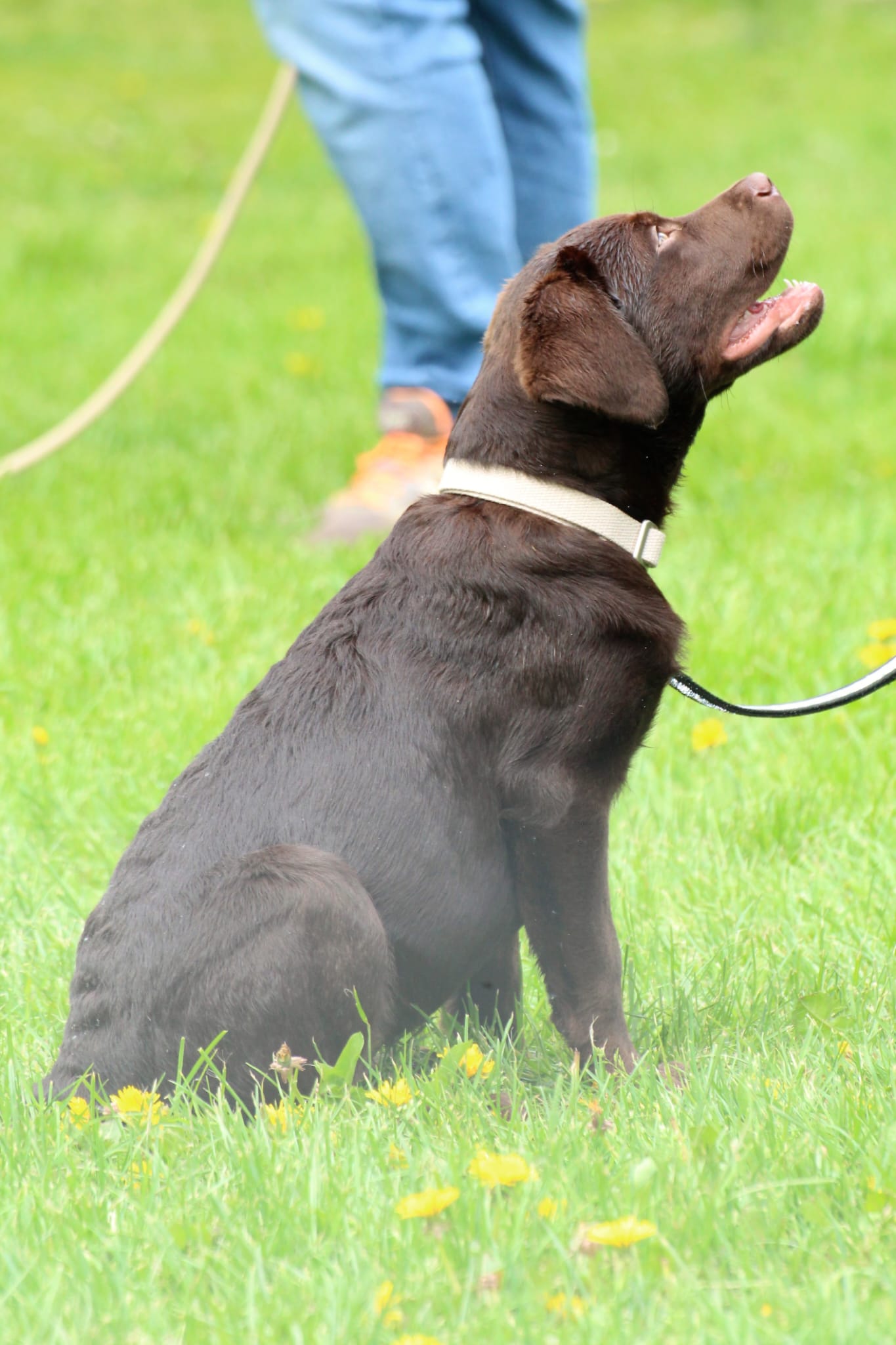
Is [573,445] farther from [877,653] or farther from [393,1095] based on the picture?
[877,653]

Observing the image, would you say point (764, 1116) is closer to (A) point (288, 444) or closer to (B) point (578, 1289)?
(B) point (578, 1289)

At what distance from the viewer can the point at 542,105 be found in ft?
15.0

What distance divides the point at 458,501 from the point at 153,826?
67 cm

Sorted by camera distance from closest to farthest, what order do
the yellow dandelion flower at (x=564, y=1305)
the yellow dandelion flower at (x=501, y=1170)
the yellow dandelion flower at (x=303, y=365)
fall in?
the yellow dandelion flower at (x=564, y=1305), the yellow dandelion flower at (x=501, y=1170), the yellow dandelion flower at (x=303, y=365)

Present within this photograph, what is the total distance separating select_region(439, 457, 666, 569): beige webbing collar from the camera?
7.39ft

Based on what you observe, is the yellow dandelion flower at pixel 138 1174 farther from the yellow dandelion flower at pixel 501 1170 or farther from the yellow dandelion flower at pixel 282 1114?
the yellow dandelion flower at pixel 501 1170

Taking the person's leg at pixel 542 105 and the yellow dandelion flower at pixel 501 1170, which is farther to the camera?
the person's leg at pixel 542 105

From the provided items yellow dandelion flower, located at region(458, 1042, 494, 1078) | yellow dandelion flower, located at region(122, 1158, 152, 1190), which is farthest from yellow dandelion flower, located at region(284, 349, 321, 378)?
yellow dandelion flower, located at region(122, 1158, 152, 1190)

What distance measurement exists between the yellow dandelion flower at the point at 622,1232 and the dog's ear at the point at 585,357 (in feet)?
3.63

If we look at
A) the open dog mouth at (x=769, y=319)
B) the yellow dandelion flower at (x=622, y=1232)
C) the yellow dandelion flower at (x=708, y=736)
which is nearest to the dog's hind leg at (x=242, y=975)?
the yellow dandelion flower at (x=622, y=1232)

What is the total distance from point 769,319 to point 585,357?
0.37 m

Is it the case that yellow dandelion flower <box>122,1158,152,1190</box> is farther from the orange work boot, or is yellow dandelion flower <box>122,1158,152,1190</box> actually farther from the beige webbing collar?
the orange work boot

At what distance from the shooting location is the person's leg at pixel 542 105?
4.42 meters

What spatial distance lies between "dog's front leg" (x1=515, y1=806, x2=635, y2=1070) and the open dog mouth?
76 centimetres
